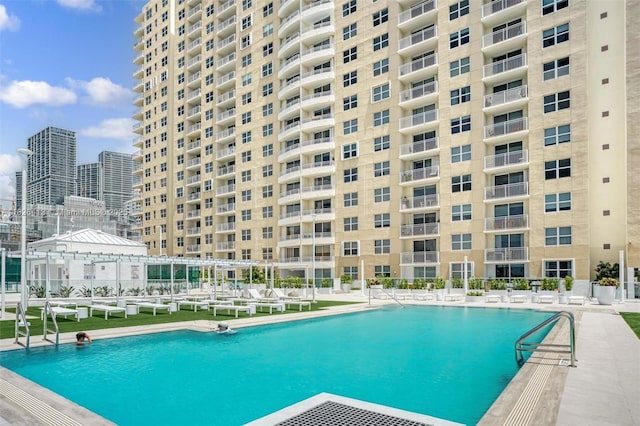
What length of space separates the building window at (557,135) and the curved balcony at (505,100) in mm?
3139

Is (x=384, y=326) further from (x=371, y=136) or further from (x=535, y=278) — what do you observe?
(x=371, y=136)

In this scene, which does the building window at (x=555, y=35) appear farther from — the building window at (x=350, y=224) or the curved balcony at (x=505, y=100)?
the building window at (x=350, y=224)

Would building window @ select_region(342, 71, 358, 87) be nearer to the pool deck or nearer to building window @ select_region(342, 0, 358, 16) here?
building window @ select_region(342, 0, 358, 16)

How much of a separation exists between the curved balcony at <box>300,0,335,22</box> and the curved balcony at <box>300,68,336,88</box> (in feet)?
19.4

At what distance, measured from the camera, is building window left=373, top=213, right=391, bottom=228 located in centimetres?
4253

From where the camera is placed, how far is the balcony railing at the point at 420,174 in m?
40.1

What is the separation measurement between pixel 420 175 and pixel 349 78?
43.7 feet

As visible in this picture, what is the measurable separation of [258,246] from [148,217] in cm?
2873

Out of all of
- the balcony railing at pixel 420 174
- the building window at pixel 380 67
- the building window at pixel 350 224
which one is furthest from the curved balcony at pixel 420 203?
the building window at pixel 380 67

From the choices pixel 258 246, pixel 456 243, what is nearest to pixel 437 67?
pixel 456 243

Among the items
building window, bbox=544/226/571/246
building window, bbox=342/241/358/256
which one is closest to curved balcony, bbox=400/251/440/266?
building window, bbox=342/241/358/256

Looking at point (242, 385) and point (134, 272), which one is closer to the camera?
point (242, 385)

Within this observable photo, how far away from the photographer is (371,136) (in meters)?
44.3

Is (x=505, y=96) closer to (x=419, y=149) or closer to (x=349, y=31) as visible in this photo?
(x=419, y=149)
